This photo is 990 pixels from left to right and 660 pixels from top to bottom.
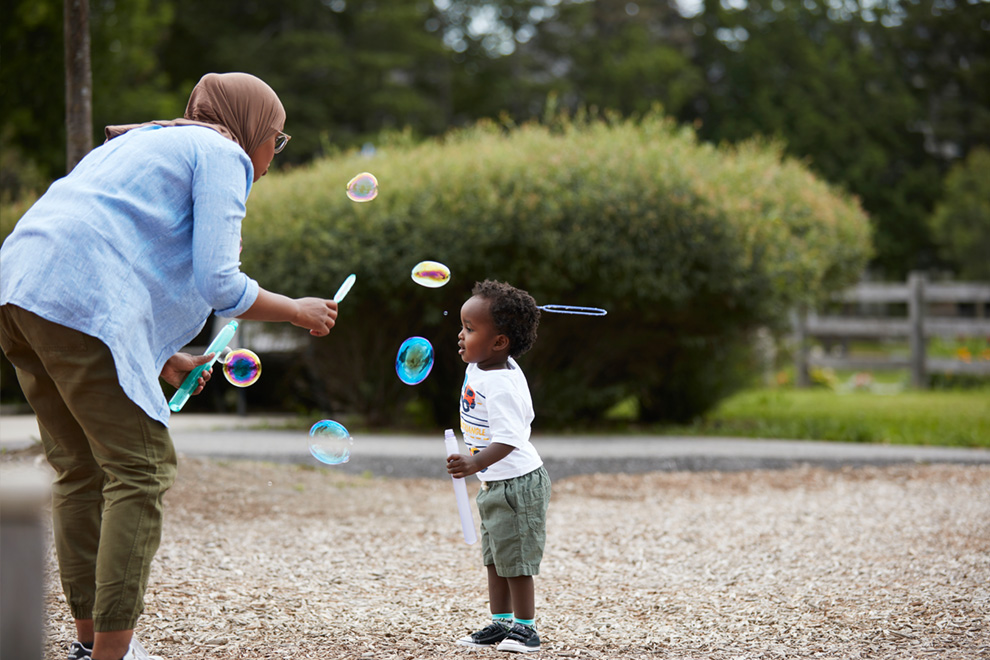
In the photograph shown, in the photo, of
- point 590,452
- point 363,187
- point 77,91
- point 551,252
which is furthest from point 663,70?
point 363,187

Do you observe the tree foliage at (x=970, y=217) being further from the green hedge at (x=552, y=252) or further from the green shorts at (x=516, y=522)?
the green shorts at (x=516, y=522)

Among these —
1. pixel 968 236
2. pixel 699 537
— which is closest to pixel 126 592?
pixel 699 537

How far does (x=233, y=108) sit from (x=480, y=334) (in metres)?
0.99

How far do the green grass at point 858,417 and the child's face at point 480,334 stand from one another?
584cm

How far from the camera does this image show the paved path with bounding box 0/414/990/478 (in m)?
6.55

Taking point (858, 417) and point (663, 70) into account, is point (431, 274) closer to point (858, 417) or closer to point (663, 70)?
point (858, 417)

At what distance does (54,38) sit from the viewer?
15.5 meters

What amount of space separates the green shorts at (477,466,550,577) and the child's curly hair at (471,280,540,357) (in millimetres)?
418

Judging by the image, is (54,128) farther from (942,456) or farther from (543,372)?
(942,456)

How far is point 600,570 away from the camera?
4.17m

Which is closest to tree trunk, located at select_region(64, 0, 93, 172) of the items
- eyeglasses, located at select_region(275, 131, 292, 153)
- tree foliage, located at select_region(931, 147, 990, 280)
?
eyeglasses, located at select_region(275, 131, 292, 153)

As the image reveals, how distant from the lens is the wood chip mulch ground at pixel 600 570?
10.4ft

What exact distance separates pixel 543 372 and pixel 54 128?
12334mm

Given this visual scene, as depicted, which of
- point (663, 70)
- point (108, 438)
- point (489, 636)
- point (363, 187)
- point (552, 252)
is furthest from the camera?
point (663, 70)
